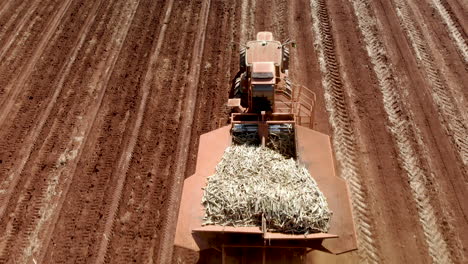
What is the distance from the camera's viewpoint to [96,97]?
37.8ft

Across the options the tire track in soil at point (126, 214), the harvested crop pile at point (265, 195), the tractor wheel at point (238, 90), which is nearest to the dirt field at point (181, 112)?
the tire track in soil at point (126, 214)

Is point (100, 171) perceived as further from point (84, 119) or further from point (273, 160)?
point (273, 160)

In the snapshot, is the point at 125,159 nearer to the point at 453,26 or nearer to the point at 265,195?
the point at 265,195

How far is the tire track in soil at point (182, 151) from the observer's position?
8531 mm

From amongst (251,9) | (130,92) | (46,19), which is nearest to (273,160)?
(130,92)

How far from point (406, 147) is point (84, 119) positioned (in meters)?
8.63

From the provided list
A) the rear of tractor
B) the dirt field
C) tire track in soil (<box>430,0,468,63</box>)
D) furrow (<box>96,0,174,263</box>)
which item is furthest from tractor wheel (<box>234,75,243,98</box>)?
tire track in soil (<box>430,0,468,63</box>)

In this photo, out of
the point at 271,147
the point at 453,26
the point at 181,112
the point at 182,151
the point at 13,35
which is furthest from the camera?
the point at 13,35

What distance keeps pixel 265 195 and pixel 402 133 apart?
18.1 feet

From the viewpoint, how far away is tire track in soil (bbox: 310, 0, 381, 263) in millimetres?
8484

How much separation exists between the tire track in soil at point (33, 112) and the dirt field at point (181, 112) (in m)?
0.05

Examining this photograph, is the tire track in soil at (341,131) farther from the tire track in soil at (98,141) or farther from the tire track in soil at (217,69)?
the tire track in soil at (98,141)

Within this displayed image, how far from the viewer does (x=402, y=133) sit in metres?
10.3

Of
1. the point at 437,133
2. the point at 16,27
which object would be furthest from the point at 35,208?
the point at 437,133
